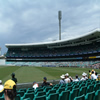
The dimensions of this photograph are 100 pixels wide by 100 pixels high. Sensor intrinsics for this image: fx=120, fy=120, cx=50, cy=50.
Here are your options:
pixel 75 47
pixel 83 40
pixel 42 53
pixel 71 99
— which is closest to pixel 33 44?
pixel 42 53

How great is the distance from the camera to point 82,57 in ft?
167

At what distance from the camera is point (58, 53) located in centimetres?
6081

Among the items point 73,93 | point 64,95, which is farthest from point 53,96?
point 73,93

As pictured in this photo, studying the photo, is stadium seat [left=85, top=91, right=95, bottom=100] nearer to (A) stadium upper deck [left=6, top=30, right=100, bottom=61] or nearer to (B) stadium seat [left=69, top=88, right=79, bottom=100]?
(B) stadium seat [left=69, top=88, right=79, bottom=100]

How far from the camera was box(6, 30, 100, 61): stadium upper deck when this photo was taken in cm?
4826

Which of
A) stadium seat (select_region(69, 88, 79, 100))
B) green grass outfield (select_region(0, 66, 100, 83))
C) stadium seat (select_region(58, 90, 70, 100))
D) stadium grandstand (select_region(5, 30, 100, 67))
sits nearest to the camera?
stadium seat (select_region(58, 90, 70, 100))

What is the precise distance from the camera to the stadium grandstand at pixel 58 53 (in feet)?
156

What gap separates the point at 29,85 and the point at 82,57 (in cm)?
4378

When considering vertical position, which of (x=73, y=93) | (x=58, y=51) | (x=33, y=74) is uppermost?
(x=58, y=51)

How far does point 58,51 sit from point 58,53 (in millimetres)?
1934

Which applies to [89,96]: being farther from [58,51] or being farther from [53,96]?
[58,51]

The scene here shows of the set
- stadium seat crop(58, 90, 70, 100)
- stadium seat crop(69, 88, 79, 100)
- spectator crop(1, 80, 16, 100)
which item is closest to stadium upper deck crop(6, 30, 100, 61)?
stadium seat crop(69, 88, 79, 100)

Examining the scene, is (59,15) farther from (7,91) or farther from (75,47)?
(7,91)

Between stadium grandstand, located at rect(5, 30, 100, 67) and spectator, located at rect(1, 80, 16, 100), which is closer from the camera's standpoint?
spectator, located at rect(1, 80, 16, 100)
